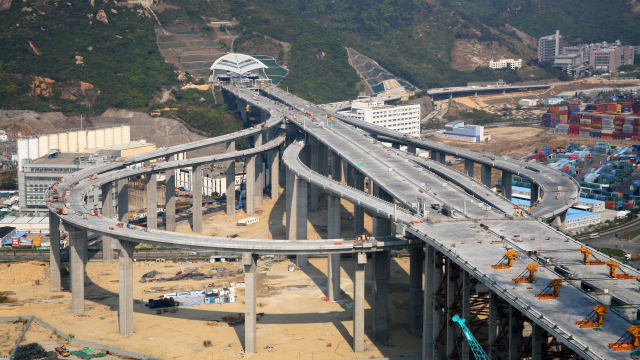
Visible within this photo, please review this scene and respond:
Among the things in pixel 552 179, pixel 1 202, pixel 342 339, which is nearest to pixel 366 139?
pixel 552 179

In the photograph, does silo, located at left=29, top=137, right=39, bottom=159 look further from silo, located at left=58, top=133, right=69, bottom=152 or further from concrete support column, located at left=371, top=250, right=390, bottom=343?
concrete support column, located at left=371, top=250, right=390, bottom=343

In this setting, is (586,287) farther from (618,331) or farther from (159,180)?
(159,180)

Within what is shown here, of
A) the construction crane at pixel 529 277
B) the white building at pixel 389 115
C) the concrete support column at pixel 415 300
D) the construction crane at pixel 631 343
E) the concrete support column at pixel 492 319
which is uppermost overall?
the white building at pixel 389 115

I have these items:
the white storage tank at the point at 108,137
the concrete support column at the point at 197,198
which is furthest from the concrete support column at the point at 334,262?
the white storage tank at the point at 108,137

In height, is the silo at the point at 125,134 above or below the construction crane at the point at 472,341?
above

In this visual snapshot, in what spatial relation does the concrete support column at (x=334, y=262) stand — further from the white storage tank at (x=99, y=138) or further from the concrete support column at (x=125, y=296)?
the white storage tank at (x=99, y=138)

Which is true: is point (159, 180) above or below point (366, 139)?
below
